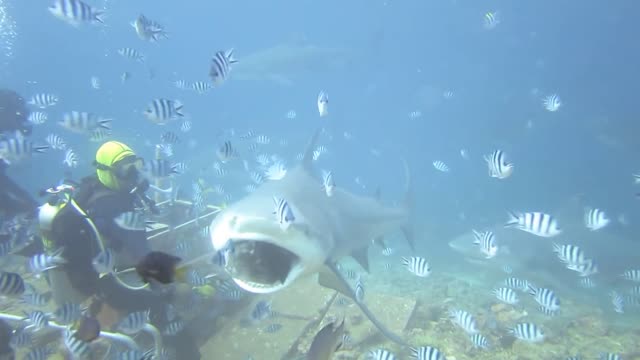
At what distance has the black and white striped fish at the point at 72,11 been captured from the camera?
20.6ft

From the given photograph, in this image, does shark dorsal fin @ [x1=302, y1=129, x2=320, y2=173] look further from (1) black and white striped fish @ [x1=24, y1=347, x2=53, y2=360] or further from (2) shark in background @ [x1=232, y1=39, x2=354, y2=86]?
(2) shark in background @ [x1=232, y1=39, x2=354, y2=86]

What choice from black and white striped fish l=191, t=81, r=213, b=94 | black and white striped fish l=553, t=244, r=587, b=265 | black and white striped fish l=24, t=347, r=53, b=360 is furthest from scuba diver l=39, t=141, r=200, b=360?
black and white striped fish l=553, t=244, r=587, b=265

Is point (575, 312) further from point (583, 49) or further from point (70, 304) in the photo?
point (583, 49)

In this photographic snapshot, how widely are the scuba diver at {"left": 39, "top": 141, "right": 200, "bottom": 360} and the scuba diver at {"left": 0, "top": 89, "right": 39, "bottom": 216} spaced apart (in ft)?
12.0

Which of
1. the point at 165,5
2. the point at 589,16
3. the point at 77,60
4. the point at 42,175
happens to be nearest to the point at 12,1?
the point at 77,60

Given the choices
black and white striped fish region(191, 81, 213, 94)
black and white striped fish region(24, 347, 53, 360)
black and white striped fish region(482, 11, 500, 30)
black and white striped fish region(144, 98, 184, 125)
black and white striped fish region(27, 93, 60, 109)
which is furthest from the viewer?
black and white striped fish region(482, 11, 500, 30)

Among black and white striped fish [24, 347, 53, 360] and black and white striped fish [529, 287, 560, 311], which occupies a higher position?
black and white striped fish [529, 287, 560, 311]

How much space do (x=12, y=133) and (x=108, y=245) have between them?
208 inches

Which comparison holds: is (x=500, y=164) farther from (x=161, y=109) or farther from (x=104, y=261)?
(x=104, y=261)

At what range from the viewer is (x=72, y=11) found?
20.7 feet

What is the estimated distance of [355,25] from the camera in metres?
155

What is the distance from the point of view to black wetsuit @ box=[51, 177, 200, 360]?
525 centimetres

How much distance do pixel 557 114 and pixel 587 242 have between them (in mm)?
42549

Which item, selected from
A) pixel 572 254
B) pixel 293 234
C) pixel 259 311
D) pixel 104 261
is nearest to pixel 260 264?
pixel 293 234
